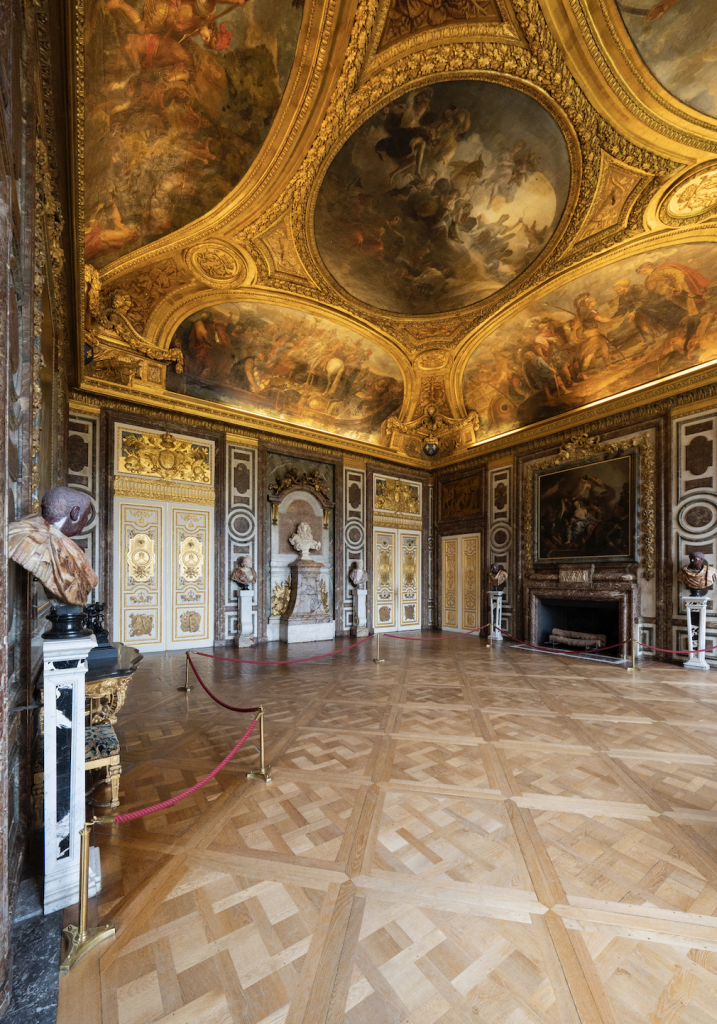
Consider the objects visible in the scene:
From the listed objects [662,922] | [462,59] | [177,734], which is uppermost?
[462,59]

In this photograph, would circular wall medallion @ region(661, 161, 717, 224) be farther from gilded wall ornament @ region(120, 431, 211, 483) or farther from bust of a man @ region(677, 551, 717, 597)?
gilded wall ornament @ region(120, 431, 211, 483)

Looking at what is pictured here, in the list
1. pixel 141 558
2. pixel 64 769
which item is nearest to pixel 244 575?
pixel 141 558

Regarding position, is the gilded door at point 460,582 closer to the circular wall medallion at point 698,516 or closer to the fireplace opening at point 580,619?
the fireplace opening at point 580,619

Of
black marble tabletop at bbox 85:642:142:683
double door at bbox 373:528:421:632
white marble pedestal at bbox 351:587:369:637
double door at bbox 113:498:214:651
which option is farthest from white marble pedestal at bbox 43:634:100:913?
double door at bbox 373:528:421:632

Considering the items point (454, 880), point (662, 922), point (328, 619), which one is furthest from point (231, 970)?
point (328, 619)

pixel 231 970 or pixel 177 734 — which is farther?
pixel 177 734

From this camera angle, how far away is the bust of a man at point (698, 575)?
9.15 metres

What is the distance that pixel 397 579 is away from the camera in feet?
50.1

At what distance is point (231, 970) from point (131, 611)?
9.20 m

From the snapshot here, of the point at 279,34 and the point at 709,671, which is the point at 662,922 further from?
the point at 279,34

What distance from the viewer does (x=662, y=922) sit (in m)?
2.34

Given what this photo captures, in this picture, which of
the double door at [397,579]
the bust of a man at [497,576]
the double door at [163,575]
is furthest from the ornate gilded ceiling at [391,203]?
the bust of a man at [497,576]

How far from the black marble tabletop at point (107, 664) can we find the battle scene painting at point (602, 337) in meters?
11.8

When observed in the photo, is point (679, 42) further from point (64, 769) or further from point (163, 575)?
point (163, 575)
